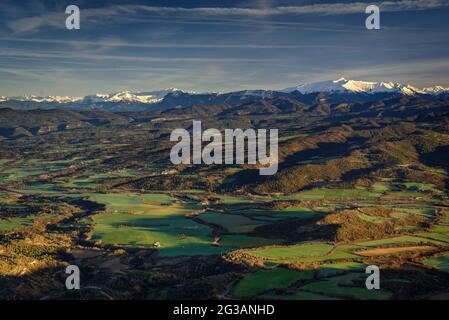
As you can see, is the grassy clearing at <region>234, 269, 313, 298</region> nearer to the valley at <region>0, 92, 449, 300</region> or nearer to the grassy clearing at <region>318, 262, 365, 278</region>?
the valley at <region>0, 92, 449, 300</region>

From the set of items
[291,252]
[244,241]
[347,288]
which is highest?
[291,252]

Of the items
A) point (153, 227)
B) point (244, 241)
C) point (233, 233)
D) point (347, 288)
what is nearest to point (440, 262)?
point (347, 288)

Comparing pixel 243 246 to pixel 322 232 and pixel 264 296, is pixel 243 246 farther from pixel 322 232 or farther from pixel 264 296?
pixel 264 296

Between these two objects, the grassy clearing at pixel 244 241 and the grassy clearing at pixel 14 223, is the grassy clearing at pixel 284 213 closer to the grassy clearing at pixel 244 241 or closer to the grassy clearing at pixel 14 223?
the grassy clearing at pixel 244 241

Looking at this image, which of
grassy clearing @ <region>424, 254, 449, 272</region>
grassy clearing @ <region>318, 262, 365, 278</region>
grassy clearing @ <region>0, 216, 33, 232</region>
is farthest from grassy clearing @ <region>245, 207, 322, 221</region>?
grassy clearing @ <region>0, 216, 33, 232</region>

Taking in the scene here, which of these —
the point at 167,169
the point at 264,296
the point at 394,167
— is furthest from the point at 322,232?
the point at 167,169

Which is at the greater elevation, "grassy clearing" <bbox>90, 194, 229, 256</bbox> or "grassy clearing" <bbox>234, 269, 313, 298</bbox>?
"grassy clearing" <bbox>90, 194, 229, 256</bbox>

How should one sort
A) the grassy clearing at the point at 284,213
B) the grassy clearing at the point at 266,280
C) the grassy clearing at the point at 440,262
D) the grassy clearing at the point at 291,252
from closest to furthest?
the grassy clearing at the point at 266,280, the grassy clearing at the point at 440,262, the grassy clearing at the point at 291,252, the grassy clearing at the point at 284,213

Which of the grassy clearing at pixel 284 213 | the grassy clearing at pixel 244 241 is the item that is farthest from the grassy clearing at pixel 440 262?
the grassy clearing at pixel 284 213

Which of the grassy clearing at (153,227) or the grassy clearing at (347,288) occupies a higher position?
the grassy clearing at (153,227)

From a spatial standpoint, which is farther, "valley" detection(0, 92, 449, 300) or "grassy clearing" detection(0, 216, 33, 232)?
"grassy clearing" detection(0, 216, 33, 232)

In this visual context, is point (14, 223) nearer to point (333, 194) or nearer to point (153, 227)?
point (153, 227)
